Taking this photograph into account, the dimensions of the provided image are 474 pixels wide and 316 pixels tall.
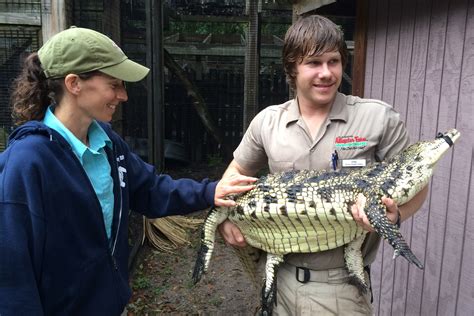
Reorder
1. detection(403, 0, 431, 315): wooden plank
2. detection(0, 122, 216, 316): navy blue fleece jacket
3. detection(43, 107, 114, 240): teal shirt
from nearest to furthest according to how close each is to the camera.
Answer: detection(0, 122, 216, 316): navy blue fleece jacket → detection(43, 107, 114, 240): teal shirt → detection(403, 0, 431, 315): wooden plank

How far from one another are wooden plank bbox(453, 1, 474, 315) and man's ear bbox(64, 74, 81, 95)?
1.97 m

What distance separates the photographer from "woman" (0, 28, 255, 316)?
1.65 meters

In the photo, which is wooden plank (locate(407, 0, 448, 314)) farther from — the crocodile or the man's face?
the man's face

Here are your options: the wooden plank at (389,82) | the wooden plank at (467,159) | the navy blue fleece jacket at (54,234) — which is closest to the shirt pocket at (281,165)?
the navy blue fleece jacket at (54,234)

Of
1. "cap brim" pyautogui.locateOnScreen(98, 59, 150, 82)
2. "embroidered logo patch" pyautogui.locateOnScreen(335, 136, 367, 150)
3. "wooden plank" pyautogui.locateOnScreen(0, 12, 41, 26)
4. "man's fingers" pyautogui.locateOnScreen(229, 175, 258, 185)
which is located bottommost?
"man's fingers" pyautogui.locateOnScreen(229, 175, 258, 185)

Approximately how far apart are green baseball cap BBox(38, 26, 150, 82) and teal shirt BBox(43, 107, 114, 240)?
0.64 ft

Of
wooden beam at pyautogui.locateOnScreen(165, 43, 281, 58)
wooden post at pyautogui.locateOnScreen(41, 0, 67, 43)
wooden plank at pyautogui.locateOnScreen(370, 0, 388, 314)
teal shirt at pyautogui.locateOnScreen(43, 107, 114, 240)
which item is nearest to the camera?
teal shirt at pyautogui.locateOnScreen(43, 107, 114, 240)

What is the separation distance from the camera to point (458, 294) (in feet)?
8.41

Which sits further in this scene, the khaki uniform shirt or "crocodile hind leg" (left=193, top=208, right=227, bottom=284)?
"crocodile hind leg" (left=193, top=208, right=227, bottom=284)

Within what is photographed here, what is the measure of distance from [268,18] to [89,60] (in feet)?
19.1

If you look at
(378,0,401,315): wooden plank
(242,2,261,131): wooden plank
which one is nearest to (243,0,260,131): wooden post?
(242,2,261,131): wooden plank

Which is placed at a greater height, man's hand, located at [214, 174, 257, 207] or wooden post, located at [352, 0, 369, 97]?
wooden post, located at [352, 0, 369, 97]

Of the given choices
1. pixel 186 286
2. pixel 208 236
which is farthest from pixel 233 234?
pixel 186 286

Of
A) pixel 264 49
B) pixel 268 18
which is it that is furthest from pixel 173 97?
pixel 268 18
